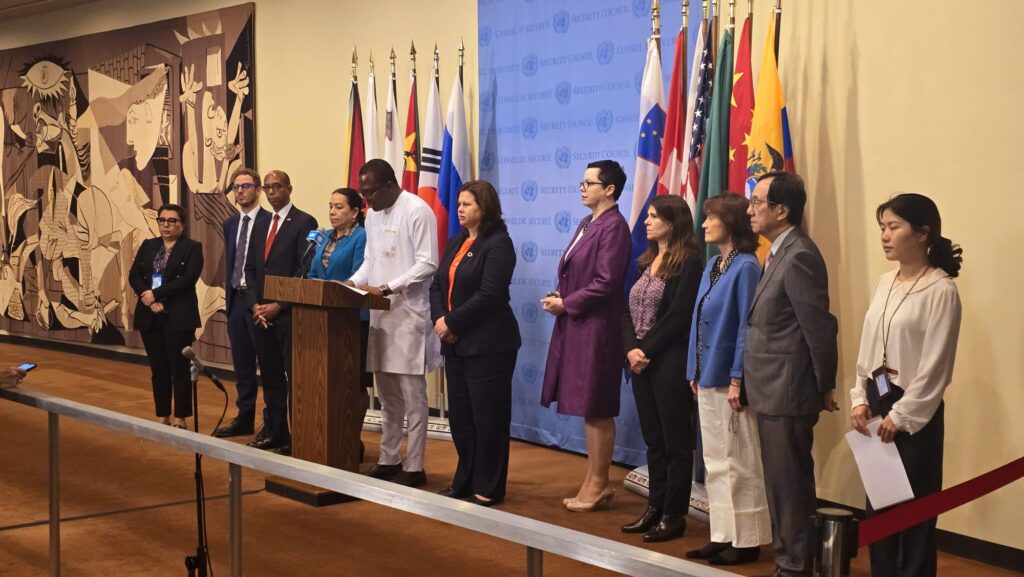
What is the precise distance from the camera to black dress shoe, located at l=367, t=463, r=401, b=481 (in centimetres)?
549

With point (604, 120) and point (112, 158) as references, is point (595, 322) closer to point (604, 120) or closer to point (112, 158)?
point (604, 120)

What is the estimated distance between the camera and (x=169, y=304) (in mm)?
6500

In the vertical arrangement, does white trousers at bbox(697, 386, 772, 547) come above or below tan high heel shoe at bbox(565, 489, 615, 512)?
above

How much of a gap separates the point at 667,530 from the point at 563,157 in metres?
2.75

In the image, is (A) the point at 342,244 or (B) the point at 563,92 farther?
(B) the point at 563,92

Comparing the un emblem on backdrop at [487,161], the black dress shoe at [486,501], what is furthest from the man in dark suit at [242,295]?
the black dress shoe at [486,501]

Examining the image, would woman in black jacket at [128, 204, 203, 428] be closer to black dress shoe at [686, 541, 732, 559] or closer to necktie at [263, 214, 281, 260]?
necktie at [263, 214, 281, 260]

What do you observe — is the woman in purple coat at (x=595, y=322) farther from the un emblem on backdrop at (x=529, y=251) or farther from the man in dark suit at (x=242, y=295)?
the man in dark suit at (x=242, y=295)

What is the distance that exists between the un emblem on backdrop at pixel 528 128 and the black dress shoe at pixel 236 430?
2522 mm

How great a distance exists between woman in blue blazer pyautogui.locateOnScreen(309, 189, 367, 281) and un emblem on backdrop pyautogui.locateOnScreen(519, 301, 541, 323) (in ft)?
4.52

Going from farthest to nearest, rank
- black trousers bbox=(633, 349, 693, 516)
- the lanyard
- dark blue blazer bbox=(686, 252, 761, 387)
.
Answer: black trousers bbox=(633, 349, 693, 516)
dark blue blazer bbox=(686, 252, 761, 387)
the lanyard

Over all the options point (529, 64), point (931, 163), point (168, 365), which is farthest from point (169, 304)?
point (931, 163)

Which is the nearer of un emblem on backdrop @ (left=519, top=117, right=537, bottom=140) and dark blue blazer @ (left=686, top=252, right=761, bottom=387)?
dark blue blazer @ (left=686, top=252, right=761, bottom=387)

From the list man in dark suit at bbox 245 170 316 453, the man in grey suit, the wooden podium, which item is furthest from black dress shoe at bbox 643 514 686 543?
man in dark suit at bbox 245 170 316 453
